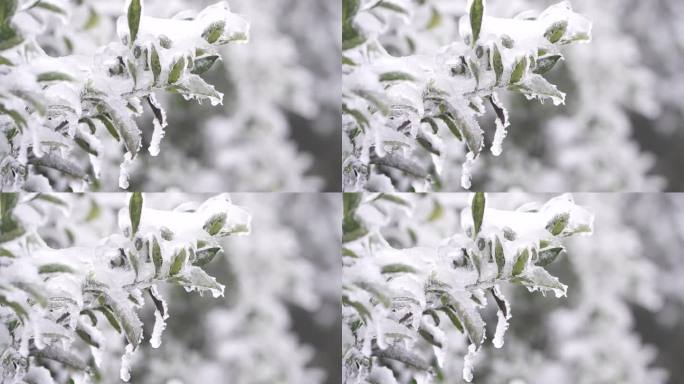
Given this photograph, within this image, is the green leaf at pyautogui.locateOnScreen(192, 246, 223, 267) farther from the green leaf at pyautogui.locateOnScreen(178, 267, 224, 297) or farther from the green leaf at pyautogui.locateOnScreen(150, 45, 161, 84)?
the green leaf at pyautogui.locateOnScreen(150, 45, 161, 84)

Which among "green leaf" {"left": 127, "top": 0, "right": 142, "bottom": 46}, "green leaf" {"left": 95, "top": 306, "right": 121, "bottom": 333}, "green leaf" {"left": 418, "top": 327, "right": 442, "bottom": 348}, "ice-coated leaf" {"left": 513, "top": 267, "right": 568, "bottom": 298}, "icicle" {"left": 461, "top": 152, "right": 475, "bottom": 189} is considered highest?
"green leaf" {"left": 127, "top": 0, "right": 142, "bottom": 46}

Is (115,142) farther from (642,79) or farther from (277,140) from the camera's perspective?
(642,79)

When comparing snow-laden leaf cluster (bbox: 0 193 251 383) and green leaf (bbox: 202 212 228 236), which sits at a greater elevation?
green leaf (bbox: 202 212 228 236)

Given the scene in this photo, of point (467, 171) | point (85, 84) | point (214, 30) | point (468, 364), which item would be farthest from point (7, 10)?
point (468, 364)

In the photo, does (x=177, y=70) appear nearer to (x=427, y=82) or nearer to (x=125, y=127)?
(x=125, y=127)

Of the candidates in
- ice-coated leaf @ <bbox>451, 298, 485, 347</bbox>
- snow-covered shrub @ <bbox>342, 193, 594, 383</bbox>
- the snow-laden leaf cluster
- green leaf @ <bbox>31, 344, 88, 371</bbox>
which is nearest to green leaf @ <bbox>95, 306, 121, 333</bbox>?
the snow-laden leaf cluster
